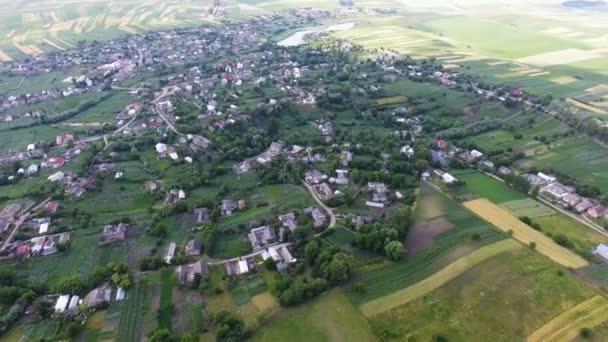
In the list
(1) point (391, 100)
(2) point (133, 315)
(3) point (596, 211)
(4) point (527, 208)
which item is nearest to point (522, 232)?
(4) point (527, 208)

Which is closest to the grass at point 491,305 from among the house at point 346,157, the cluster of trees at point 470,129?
the house at point 346,157

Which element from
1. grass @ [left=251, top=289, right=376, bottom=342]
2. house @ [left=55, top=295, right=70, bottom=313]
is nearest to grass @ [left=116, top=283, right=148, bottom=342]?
house @ [left=55, top=295, right=70, bottom=313]

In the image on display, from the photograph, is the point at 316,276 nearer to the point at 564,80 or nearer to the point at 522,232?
the point at 522,232

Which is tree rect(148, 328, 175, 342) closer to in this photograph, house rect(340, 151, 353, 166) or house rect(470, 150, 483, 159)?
house rect(340, 151, 353, 166)

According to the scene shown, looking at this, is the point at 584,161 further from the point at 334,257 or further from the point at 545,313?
the point at 334,257

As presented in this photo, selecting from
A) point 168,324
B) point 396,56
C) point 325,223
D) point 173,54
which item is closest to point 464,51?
point 396,56
